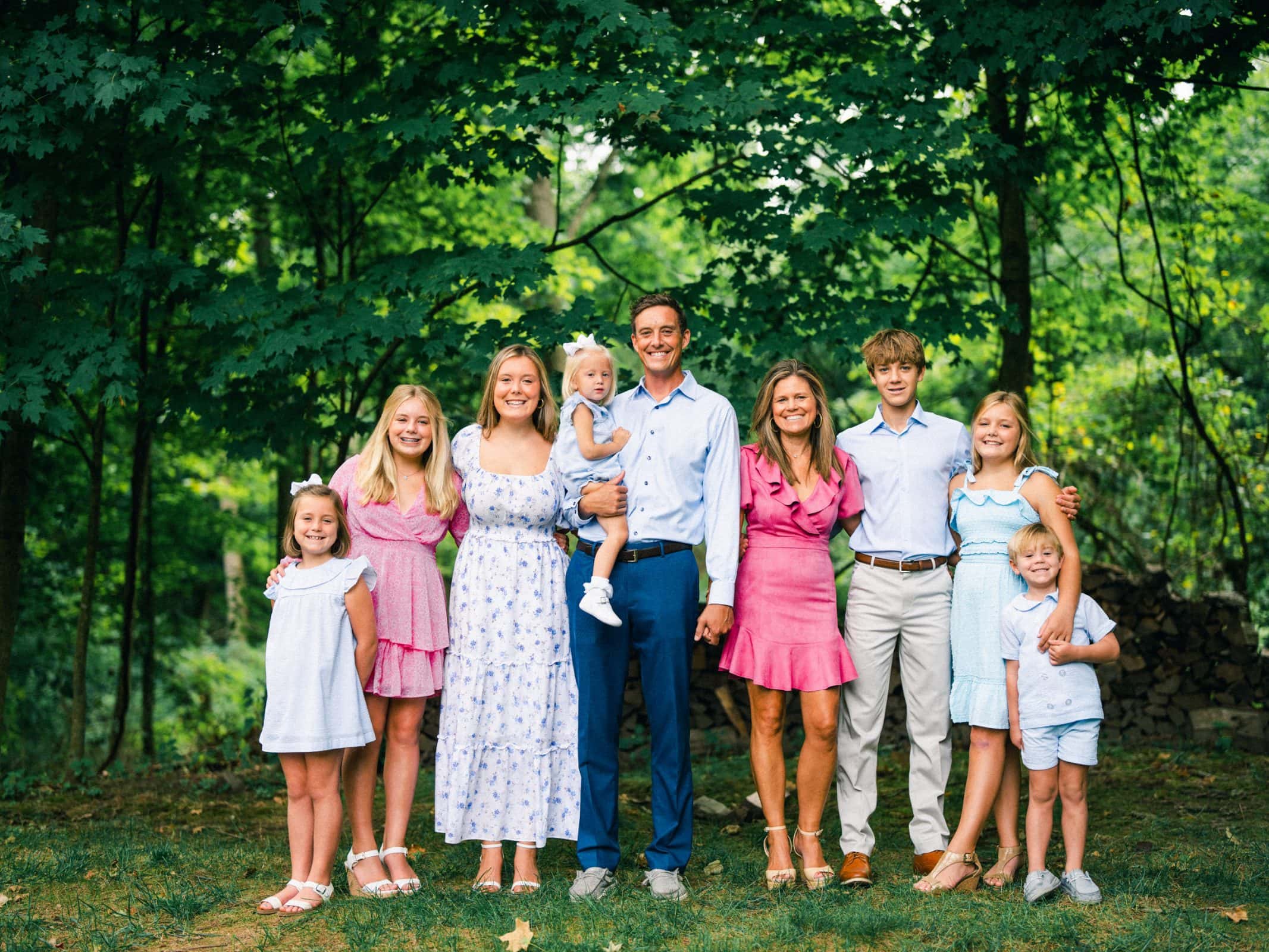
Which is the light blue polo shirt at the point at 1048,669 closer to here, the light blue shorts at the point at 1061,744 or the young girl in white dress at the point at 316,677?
the light blue shorts at the point at 1061,744

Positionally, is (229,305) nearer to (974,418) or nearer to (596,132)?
(596,132)

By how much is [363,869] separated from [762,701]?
1616 millimetres

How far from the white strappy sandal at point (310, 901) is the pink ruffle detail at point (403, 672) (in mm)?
698

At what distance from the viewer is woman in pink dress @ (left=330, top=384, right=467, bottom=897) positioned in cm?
418

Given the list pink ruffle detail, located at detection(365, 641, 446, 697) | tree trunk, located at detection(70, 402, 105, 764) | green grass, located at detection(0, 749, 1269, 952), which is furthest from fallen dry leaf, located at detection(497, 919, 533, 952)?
tree trunk, located at detection(70, 402, 105, 764)

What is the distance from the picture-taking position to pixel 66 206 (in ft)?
22.7

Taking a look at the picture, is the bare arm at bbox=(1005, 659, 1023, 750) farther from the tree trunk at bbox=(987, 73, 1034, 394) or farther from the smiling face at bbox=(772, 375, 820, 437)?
the tree trunk at bbox=(987, 73, 1034, 394)

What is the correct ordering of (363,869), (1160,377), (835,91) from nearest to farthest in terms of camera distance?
(363,869), (835,91), (1160,377)

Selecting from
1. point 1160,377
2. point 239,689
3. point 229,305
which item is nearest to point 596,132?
point 229,305

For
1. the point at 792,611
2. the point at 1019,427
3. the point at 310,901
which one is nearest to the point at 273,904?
the point at 310,901

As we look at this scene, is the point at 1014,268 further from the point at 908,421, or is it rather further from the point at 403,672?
the point at 403,672

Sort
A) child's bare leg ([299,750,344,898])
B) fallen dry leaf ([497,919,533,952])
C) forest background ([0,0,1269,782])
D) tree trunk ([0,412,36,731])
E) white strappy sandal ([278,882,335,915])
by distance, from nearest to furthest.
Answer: fallen dry leaf ([497,919,533,952]), white strappy sandal ([278,882,335,915]), child's bare leg ([299,750,344,898]), forest background ([0,0,1269,782]), tree trunk ([0,412,36,731])

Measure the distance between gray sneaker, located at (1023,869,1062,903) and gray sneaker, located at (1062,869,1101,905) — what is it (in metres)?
0.03

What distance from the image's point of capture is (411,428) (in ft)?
13.8
